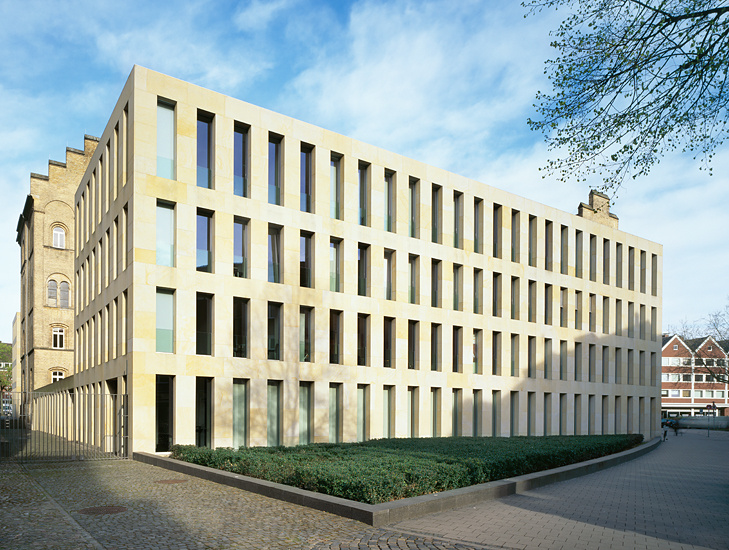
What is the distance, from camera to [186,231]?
2433 cm

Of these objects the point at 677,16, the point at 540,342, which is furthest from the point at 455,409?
the point at 677,16

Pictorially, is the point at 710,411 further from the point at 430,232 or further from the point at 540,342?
the point at 430,232

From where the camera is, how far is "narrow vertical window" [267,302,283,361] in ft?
86.5

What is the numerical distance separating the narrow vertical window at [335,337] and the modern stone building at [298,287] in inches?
2.9

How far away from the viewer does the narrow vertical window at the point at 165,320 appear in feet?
77.1

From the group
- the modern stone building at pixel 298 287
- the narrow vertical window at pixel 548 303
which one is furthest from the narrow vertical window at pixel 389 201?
the narrow vertical window at pixel 548 303

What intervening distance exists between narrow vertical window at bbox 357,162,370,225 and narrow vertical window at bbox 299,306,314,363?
5.34 metres

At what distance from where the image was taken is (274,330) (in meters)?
26.7

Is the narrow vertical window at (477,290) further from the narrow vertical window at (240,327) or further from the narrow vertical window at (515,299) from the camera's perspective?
the narrow vertical window at (240,327)

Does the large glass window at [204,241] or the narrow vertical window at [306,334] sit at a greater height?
the large glass window at [204,241]

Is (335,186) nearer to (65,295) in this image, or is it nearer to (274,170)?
(274,170)

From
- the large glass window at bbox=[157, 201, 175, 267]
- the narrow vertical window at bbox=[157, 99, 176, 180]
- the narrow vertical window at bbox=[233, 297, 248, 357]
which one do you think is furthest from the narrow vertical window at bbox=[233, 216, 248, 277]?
the narrow vertical window at bbox=[157, 99, 176, 180]

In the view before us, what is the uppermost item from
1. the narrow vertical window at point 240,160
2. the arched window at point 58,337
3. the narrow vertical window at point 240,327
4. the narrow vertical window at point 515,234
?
the narrow vertical window at point 240,160

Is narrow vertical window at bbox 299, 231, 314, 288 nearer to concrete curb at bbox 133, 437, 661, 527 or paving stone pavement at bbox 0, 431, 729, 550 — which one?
concrete curb at bbox 133, 437, 661, 527
